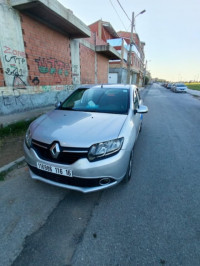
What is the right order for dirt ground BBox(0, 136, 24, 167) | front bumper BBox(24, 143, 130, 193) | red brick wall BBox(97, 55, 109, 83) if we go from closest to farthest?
front bumper BBox(24, 143, 130, 193), dirt ground BBox(0, 136, 24, 167), red brick wall BBox(97, 55, 109, 83)

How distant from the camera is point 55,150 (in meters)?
1.85

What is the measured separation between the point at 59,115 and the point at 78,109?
0.43 metres

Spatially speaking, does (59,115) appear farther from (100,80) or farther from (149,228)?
(100,80)

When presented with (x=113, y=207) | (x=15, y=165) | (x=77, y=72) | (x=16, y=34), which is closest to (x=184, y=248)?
(x=113, y=207)

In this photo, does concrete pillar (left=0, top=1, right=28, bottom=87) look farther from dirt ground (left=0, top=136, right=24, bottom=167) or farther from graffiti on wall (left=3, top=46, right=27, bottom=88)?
dirt ground (left=0, top=136, right=24, bottom=167)

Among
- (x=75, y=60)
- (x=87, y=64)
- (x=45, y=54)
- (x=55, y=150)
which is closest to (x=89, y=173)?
(x=55, y=150)

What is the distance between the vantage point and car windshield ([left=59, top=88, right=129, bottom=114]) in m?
2.82

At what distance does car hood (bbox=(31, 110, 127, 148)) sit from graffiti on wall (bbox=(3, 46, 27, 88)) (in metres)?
3.27

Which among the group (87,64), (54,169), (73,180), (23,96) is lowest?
(73,180)

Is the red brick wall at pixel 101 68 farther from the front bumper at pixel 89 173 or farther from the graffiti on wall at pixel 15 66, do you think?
the front bumper at pixel 89 173

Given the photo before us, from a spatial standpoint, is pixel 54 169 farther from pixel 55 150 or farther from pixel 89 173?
pixel 89 173

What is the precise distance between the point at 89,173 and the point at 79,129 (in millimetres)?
640

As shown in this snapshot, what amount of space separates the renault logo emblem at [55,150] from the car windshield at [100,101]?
120 cm

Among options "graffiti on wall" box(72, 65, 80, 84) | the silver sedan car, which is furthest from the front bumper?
"graffiti on wall" box(72, 65, 80, 84)
